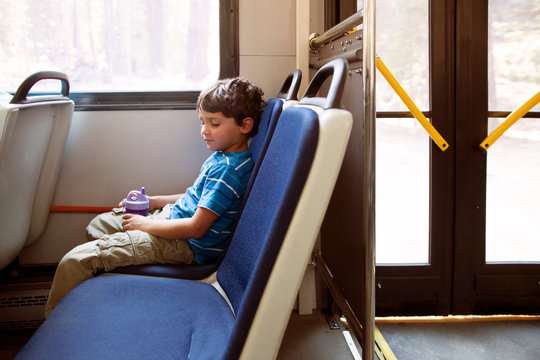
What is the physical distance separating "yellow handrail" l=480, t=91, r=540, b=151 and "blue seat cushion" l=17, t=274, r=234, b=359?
143 centimetres

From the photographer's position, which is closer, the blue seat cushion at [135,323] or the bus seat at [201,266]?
the blue seat cushion at [135,323]

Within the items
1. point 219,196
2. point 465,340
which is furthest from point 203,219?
point 465,340

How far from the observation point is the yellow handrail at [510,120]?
6.14 ft

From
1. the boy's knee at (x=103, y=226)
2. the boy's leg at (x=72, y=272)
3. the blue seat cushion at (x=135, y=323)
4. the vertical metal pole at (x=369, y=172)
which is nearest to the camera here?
the blue seat cushion at (x=135, y=323)

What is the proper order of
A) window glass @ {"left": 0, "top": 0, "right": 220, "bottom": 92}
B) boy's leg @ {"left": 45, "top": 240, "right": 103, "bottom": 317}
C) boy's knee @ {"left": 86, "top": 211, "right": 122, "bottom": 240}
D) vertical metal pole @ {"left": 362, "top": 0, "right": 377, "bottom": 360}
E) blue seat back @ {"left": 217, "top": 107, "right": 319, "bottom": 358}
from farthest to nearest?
window glass @ {"left": 0, "top": 0, "right": 220, "bottom": 92}
boy's knee @ {"left": 86, "top": 211, "right": 122, "bottom": 240}
boy's leg @ {"left": 45, "top": 240, "right": 103, "bottom": 317}
vertical metal pole @ {"left": 362, "top": 0, "right": 377, "bottom": 360}
blue seat back @ {"left": 217, "top": 107, "right": 319, "bottom": 358}

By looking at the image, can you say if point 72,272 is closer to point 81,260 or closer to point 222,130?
point 81,260

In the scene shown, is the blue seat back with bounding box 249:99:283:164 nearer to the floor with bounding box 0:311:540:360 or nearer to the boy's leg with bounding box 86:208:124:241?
the boy's leg with bounding box 86:208:124:241

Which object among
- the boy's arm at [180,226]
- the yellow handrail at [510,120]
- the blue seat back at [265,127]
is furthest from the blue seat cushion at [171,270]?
the yellow handrail at [510,120]

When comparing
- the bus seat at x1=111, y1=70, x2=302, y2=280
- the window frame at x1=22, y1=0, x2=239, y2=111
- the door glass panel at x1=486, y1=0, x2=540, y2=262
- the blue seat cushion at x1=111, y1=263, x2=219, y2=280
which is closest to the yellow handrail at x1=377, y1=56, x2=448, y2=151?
the door glass panel at x1=486, y1=0, x2=540, y2=262

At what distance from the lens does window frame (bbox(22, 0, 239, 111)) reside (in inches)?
81.1

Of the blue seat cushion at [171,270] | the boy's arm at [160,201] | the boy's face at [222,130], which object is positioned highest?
the boy's face at [222,130]

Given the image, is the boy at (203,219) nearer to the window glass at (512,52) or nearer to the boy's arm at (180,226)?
the boy's arm at (180,226)

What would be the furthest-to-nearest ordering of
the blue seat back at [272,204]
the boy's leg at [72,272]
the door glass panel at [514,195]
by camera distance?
the door glass panel at [514,195] → the boy's leg at [72,272] → the blue seat back at [272,204]

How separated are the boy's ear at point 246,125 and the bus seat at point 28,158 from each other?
2.54ft
